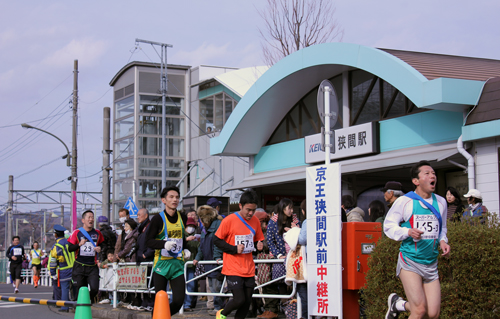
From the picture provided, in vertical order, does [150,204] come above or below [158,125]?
below

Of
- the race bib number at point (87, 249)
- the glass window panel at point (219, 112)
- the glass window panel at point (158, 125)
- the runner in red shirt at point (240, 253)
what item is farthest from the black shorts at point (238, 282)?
the glass window panel at point (158, 125)

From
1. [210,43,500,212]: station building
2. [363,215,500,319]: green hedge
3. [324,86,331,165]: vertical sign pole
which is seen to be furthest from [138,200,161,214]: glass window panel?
[363,215,500,319]: green hedge

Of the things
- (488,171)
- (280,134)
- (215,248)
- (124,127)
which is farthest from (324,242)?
(124,127)

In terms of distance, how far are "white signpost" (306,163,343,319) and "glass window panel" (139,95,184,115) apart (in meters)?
27.4

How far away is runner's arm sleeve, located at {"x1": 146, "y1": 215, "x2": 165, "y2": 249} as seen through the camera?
25.6ft

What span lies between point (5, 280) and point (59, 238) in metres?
23.8

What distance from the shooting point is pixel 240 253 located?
8102 mm

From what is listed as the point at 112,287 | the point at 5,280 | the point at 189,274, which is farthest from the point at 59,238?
the point at 5,280

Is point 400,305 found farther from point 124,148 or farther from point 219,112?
point 124,148

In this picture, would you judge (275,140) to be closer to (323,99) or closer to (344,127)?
(344,127)

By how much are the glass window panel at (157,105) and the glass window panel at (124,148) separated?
199 cm

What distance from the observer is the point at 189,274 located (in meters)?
11.9

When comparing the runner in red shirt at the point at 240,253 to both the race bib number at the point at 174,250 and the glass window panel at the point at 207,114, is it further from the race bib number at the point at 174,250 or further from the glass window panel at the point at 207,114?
the glass window panel at the point at 207,114

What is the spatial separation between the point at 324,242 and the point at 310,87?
10.3 meters
